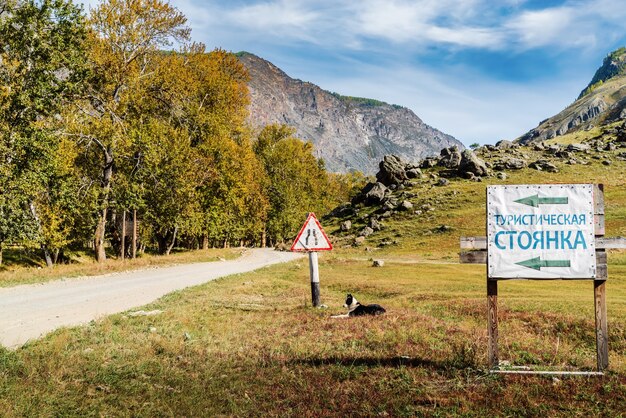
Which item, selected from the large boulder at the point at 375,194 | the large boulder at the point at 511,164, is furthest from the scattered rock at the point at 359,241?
the large boulder at the point at 511,164

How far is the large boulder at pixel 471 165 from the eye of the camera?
103688 millimetres

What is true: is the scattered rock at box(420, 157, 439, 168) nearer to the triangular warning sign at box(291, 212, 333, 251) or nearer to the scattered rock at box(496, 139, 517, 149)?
the scattered rock at box(496, 139, 517, 149)

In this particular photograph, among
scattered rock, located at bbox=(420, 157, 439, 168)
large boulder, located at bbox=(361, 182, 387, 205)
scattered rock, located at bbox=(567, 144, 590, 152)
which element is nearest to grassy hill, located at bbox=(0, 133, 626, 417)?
large boulder, located at bbox=(361, 182, 387, 205)

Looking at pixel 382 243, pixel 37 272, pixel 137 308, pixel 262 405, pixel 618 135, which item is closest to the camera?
pixel 262 405

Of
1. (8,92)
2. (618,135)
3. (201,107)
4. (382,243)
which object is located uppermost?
(618,135)

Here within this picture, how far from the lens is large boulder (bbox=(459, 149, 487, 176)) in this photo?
103688mm

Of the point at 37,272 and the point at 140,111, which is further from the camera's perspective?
the point at 140,111

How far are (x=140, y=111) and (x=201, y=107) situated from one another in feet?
22.4

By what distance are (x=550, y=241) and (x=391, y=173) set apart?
10381 cm

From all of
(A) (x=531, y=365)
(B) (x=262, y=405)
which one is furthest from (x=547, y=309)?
(B) (x=262, y=405)

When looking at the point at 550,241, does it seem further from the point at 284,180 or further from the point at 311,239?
the point at 284,180

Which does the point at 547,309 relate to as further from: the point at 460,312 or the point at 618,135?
the point at 618,135

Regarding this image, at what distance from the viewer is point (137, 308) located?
15.3 metres

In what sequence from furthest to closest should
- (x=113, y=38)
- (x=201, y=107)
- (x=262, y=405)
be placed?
(x=201, y=107) < (x=113, y=38) < (x=262, y=405)
